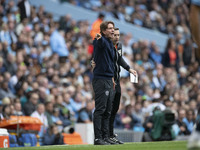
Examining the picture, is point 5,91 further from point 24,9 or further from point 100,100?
point 100,100

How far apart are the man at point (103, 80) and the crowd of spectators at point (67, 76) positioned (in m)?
3.58

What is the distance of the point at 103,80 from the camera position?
29.9 feet

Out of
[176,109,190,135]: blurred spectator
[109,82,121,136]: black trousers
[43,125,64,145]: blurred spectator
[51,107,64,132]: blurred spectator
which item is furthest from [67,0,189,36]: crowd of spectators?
[109,82,121,136]: black trousers

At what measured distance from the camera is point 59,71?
1652 cm

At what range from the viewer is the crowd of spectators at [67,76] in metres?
14.2

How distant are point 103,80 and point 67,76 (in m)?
7.61

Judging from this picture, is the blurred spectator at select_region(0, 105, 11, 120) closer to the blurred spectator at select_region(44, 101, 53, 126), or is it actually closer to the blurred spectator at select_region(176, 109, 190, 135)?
the blurred spectator at select_region(44, 101, 53, 126)

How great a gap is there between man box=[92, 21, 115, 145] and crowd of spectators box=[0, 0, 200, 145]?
3.58 metres

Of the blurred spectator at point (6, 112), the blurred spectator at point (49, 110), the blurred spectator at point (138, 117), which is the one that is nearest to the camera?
the blurred spectator at point (6, 112)

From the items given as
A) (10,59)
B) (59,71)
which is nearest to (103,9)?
(59,71)

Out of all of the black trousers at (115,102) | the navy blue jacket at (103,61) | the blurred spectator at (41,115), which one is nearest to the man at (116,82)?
the black trousers at (115,102)

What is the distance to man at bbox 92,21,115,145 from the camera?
29.7 feet

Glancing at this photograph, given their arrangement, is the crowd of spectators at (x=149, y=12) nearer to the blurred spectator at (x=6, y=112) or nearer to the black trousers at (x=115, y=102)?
the blurred spectator at (x=6, y=112)

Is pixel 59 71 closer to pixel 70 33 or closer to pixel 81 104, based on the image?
pixel 81 104
